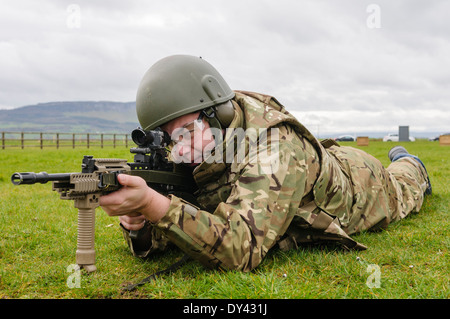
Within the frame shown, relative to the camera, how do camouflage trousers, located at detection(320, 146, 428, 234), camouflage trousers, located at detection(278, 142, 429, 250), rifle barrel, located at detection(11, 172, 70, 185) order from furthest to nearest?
camouflage trousers, located at detection(320, 146, 428, 234), camouflage trousers, located at detection(278, 142, 429, 250), rifle barrel, located at detection(11, 172, 70, 185)

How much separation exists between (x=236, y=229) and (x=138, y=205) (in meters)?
0.67

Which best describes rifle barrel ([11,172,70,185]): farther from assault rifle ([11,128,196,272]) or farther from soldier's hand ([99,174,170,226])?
soldier's hand ([99,174,170,226])

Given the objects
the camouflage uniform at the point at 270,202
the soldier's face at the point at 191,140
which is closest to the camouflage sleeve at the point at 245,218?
the camouflage uniform at the point at 270,202

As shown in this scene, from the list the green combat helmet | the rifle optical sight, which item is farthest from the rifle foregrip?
the green combat helmet

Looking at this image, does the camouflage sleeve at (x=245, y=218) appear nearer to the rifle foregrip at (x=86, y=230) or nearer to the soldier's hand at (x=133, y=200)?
the soldier's hand at (x=133, y=200)

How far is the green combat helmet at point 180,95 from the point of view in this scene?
3365 mm

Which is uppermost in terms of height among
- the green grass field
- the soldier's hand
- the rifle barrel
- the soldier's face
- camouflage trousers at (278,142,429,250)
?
the soldier's face

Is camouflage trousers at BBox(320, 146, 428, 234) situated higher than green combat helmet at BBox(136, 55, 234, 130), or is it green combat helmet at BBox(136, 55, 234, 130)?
green combat helmet at BBox(136, 55, 234, 130)

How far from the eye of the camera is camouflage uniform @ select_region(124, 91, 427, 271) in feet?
8.85

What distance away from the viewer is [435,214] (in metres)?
5.23

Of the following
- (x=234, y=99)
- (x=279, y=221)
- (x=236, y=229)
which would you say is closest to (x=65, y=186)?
(x=236, y=229)

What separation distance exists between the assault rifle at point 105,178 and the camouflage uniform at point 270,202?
23 centimetres
